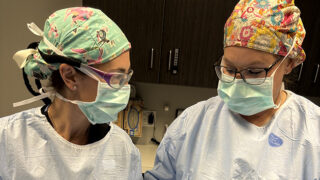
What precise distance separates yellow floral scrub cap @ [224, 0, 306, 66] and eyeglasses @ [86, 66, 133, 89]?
1.35 feet

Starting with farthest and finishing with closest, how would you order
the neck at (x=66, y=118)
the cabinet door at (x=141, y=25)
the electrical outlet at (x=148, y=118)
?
the electrical outlet at (x=148, y=118)
the cabinet door at (x=141, y=25)
the neck at (x=66, y=118)

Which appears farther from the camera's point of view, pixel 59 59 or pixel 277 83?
pixel 277 83

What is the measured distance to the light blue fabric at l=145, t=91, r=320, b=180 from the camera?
813 millimetres

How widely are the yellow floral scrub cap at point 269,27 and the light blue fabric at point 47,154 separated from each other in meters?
0.62

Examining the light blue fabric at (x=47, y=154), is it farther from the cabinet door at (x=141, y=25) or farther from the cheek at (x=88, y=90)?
the cabinet door at (x=141, y=25)

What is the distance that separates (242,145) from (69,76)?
0.66m

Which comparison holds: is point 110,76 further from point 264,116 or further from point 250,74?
point 264,116

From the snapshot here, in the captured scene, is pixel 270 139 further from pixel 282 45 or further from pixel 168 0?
pixel 168 0

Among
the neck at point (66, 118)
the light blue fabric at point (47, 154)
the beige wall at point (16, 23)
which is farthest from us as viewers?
the beige wall at point (16, 23)

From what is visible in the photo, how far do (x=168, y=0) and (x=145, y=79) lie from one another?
0.59 m

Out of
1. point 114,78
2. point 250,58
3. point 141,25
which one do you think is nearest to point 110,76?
point 114,78

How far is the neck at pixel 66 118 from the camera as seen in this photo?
870 millimetres

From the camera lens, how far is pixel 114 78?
86cm

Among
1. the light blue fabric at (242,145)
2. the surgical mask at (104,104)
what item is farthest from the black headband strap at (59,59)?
the light blue fabric at (242,145)
